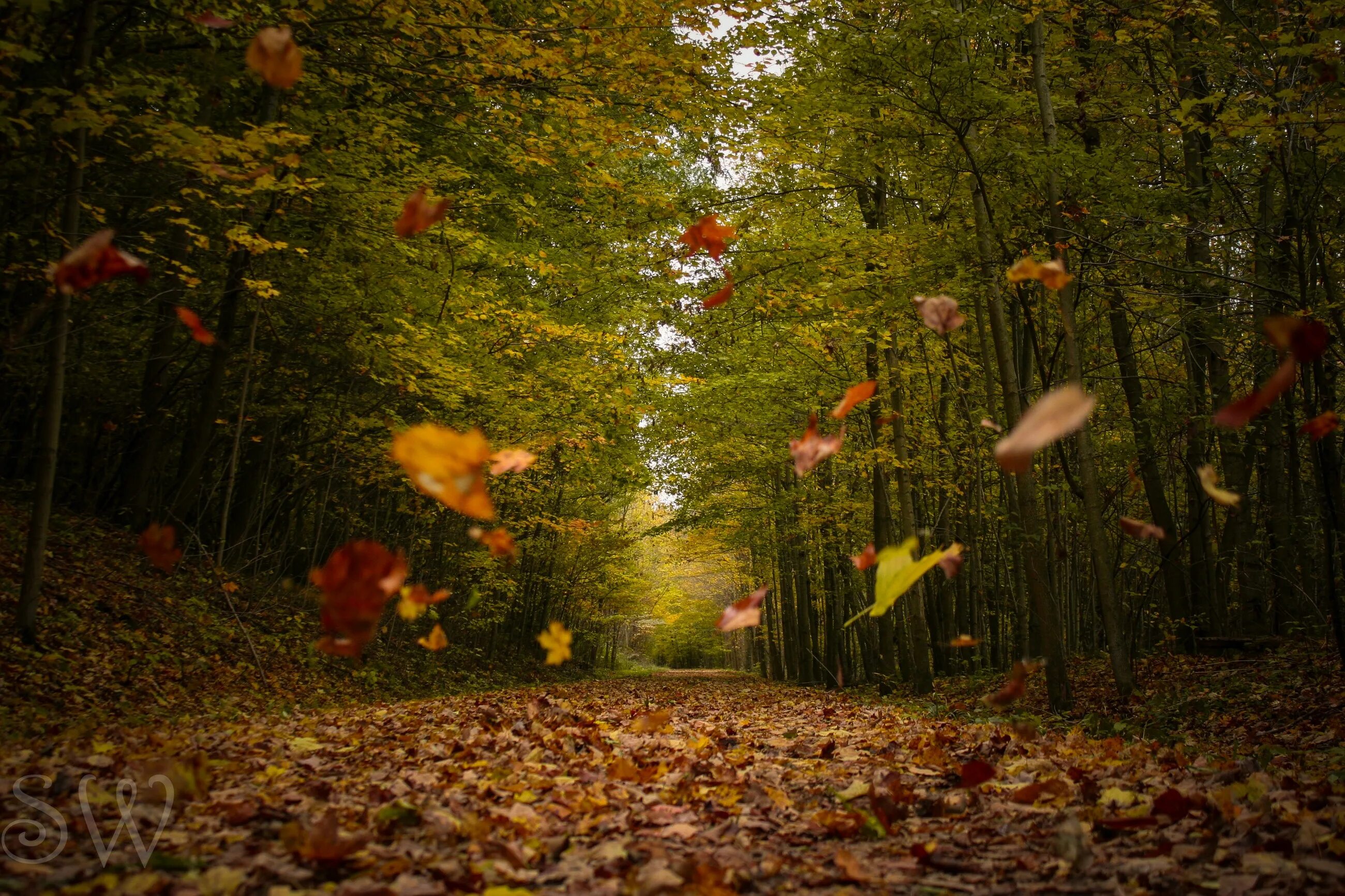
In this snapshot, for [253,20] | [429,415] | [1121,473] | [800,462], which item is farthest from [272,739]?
[1121,473]

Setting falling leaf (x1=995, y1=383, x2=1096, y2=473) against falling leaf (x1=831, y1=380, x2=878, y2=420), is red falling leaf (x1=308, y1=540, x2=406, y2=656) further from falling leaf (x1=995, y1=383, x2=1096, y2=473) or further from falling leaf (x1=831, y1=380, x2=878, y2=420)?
falling leaf (x1=995, y1=383, x2=1096, y2=473)

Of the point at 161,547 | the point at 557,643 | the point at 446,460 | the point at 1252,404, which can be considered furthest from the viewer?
the point at 161,547

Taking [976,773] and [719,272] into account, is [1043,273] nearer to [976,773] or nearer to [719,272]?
[976,773]

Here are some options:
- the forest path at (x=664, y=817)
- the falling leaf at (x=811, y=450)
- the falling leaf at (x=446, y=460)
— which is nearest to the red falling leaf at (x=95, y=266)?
the falling leaf at (x=446, y=460)

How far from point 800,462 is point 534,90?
6.16 m

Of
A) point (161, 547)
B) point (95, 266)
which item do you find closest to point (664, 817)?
point (95, 266)

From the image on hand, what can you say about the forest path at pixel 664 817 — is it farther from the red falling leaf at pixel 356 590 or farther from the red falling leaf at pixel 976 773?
the red falling leaf at pixel 356 590

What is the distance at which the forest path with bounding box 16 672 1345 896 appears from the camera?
6.04 ft

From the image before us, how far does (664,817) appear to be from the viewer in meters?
2.42

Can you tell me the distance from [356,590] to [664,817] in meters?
1.31

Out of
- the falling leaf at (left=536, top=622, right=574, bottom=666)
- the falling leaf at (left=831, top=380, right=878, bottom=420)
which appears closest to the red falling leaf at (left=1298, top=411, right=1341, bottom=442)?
the falling leaf at (left=831, top=380, right=878, bottom=420)

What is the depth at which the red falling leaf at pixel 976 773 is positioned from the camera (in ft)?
8.86

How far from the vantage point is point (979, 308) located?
8.84 metres

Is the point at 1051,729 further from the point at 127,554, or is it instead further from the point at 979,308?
the point at 127,554
